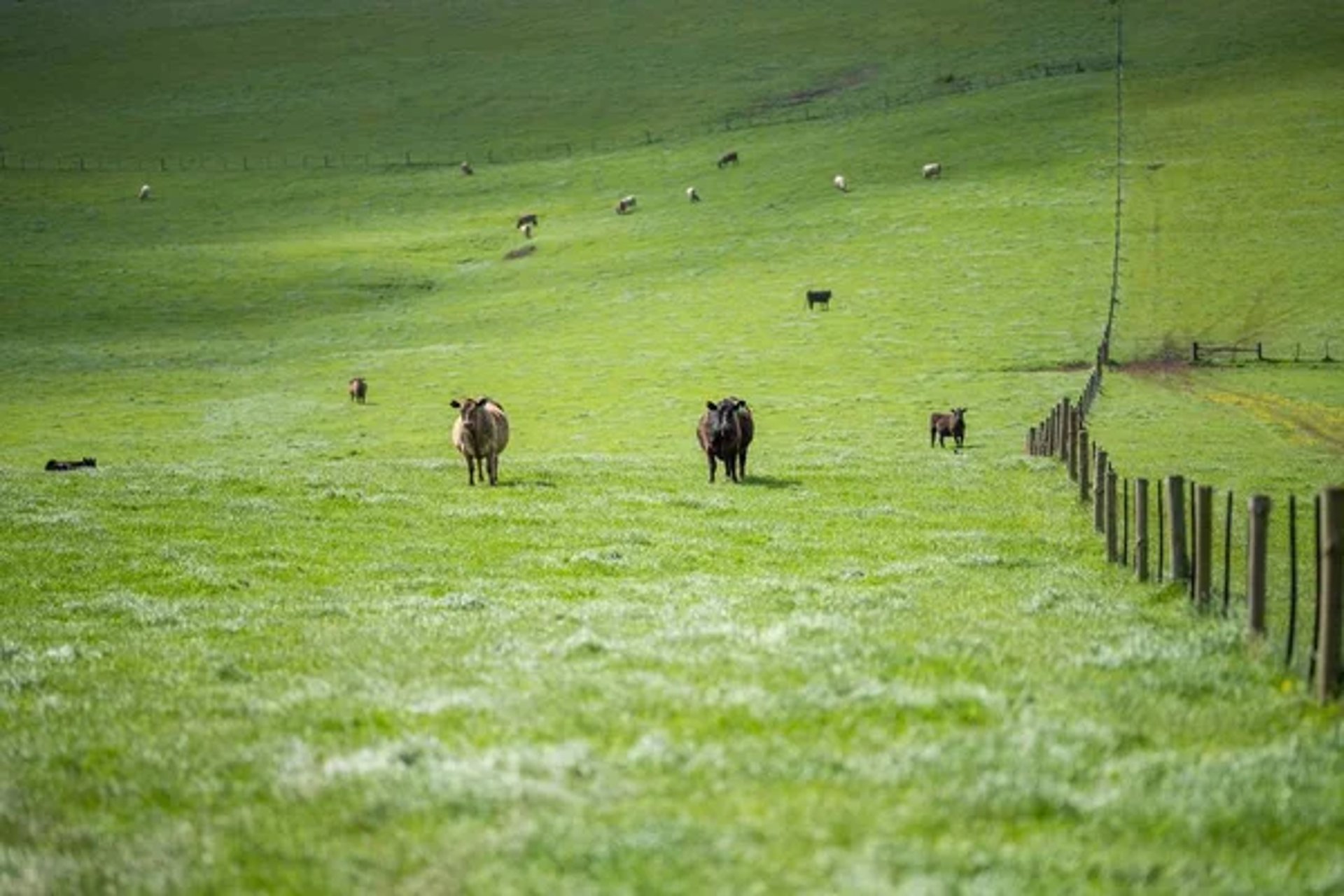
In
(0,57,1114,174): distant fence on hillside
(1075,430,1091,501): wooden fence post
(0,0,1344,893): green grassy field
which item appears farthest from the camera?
(0,57,1114,174): distant fence on hillside

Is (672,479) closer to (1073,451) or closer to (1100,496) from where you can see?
(1073,451)

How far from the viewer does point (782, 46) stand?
473 feet

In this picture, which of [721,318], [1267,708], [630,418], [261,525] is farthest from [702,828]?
[721,318]

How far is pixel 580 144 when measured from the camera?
120812 mm

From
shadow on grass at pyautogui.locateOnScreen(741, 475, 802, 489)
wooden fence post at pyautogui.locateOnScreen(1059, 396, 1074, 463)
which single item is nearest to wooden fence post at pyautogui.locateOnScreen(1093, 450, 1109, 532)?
shadow on grass at pyautogui.locateOnScreen(741, 475, 802, 489)

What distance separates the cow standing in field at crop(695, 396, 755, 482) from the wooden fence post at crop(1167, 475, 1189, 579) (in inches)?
583

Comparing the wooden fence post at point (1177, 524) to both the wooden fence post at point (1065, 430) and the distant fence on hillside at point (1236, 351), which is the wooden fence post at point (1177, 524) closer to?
the wooden fence post at point (1065, 430)

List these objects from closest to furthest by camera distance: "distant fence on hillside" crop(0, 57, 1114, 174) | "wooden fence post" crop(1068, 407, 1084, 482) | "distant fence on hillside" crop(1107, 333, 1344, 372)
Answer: "wooden fence post" crop(1068, 407, 1084, 482), "distant fence on hillside" crop(1107, 333, 1344, 372), "distant fence on hillside" crop(0, 57, 1114, 174)

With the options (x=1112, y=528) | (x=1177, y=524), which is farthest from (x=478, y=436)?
(x=1177, y=524)

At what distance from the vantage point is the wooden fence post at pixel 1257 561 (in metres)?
11.4

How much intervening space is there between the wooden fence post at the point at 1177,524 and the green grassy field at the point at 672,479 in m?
0.46

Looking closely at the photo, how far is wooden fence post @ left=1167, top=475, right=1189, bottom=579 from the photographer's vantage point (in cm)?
1456

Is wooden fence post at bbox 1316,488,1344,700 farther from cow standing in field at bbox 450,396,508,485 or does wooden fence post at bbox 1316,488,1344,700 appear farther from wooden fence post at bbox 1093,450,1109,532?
cow standing in field at bbox 450,396,508,485

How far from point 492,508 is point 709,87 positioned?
379 feet
